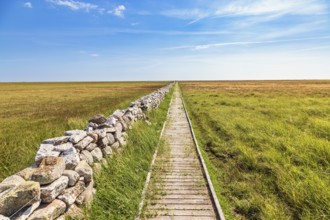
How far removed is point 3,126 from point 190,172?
511 inches

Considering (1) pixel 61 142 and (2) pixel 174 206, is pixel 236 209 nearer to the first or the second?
(2) pixel 174 206

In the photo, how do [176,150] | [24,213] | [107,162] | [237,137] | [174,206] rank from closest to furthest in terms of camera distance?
[24,213]
[174,206]
[107,162]
[176,150]
[237,137]

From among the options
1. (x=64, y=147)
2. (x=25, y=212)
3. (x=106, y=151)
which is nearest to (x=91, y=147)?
(x=106, y=151)

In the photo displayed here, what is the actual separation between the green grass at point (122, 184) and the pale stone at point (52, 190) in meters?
0.89

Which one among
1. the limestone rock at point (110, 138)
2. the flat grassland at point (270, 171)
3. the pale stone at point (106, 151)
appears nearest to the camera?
the flat grassland at point (270, 171)

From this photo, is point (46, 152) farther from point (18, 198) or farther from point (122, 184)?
point (122, 184)

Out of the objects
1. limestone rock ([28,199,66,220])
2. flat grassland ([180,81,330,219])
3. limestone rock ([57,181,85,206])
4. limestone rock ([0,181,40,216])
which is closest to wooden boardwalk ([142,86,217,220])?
flat grassland ([180,81,330,219])

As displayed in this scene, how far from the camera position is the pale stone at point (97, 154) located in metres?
6.03

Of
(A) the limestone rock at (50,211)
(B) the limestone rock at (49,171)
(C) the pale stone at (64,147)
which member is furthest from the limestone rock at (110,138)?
(A) the limestone rock at (50,211)

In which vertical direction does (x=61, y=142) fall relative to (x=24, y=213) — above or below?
above

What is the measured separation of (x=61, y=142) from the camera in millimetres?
5500

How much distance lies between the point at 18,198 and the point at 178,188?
3533 mm

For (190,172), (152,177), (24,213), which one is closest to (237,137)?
(190,172)

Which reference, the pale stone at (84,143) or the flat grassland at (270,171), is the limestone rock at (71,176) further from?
the flat grassland at (270,171)
